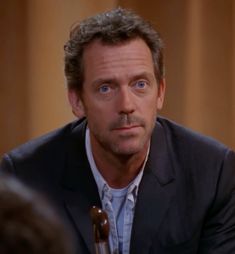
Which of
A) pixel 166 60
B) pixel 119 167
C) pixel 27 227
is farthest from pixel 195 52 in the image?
pixel 27 227

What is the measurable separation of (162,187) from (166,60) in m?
0.74

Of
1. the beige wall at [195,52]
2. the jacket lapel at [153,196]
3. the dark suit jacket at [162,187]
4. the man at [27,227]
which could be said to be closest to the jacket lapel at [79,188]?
the dark suit jacket at [162,187]

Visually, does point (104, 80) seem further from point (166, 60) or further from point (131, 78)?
point (166, 60)

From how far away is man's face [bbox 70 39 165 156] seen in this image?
1.32 m

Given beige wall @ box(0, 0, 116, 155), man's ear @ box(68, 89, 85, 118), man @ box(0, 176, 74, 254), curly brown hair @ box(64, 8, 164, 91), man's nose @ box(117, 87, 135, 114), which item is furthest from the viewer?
beige wall @ box(0, 0, 116, 155)

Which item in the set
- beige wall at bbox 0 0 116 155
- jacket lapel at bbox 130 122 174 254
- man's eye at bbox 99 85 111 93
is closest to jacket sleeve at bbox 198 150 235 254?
jacket lapel at bbox 130 122 174 254

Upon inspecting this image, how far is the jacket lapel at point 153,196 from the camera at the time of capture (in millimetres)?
1372

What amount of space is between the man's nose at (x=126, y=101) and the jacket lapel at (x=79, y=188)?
208 mm

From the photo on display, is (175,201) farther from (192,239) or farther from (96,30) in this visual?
(96,30)

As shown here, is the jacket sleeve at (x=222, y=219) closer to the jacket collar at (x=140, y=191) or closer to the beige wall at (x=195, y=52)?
the jacket collar at (x=140, y=191)

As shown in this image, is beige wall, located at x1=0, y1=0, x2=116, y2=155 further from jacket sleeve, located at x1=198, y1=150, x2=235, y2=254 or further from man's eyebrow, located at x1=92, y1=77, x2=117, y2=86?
jacket sleeve, located at x1=198, y1=150, x2=235, y2=254

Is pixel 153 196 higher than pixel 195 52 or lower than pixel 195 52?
lower

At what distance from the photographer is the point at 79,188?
1.43 meters

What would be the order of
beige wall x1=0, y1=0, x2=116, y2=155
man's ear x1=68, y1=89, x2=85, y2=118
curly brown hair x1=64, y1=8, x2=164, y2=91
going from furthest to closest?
beige wall x1=0, y1=0, x2=116, y2=155 < man's ear x1=68, y1=89, x2=85, y2=118 < curly brown hair x1=64, y1=8, x2=164, y2=91
